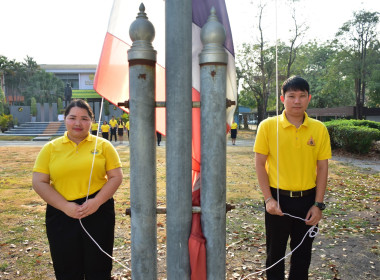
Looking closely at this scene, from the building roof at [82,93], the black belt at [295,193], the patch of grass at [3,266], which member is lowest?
the patch of grass at [3,266]

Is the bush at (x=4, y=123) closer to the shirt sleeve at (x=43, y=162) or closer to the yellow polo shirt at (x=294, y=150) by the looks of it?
the shirt sleeve at (x=43, y=162)

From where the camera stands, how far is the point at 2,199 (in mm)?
6988

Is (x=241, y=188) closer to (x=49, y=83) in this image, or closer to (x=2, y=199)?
(x=2, y=199)

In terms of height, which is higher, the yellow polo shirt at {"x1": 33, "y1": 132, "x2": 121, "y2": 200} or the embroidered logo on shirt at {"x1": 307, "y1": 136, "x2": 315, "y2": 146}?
the embroidered logo on shirt at {"x1": 307, "y1": 136, "x2": 315, "y2": 146}

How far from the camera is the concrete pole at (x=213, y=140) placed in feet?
5.43

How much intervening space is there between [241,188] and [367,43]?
2617 cm

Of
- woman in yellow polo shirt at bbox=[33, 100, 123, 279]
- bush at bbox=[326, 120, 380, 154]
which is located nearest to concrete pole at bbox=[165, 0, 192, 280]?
woman in yellow polo shirt at bbox=[33, 100, 123, 279]

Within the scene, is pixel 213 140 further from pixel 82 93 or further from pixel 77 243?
pixel 82 93

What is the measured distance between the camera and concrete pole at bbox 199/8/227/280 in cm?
165

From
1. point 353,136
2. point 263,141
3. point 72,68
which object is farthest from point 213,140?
point 72,68

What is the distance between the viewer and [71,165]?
2.46m

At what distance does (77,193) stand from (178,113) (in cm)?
128

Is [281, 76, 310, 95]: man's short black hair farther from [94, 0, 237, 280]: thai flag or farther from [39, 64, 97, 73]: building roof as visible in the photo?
[39, 64, 97, 73]: building roof

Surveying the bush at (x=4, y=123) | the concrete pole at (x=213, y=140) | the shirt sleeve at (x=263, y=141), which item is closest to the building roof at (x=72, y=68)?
the bush at (x=4, y=123)
